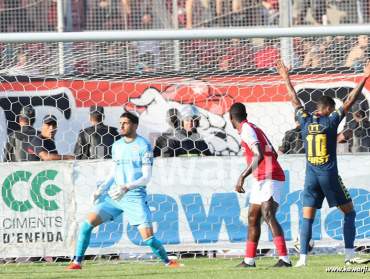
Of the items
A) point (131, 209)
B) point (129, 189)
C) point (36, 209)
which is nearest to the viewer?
point (129, 189)

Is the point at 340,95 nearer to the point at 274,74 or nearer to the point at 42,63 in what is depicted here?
the point at 274,74

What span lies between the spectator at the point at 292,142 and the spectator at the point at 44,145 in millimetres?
2947

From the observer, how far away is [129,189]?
11.8 metres

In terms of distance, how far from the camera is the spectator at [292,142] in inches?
556

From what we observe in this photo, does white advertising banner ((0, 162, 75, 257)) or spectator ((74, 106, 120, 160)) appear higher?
spectator ((74, 106, 120, 160))

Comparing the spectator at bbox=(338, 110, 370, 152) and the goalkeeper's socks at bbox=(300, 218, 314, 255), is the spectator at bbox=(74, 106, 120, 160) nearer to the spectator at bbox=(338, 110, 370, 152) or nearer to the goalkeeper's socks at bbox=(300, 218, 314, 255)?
the spectator at bbox=(338, 110, 370, 152)

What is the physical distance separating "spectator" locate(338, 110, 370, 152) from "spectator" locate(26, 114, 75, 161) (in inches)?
147

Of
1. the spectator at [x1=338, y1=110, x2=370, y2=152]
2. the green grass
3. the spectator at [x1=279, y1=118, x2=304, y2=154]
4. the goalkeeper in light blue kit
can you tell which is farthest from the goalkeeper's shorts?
the spectator at [x1=338, y1=110, x2=370, y2=152]

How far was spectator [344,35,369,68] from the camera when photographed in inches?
556

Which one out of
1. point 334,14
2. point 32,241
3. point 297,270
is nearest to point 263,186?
point 297,270

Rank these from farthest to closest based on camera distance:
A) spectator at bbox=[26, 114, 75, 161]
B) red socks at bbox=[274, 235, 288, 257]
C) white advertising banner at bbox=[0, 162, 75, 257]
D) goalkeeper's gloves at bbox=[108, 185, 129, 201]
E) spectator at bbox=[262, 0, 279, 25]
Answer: spectator at bbox=[262, 0, 279, 25], spectator at bbox=[26, 114, 75, 161], white advertising banner at bbox=[0, 162, 75, 257], goalkeeper's gloves at bbox=[108, 185, 129, 201], red socks at bbox=[274, 235, 288, 257]

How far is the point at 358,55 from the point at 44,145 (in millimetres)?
4255

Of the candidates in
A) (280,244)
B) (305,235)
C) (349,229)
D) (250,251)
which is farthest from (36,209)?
(349,229)

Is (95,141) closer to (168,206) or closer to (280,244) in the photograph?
(168,206)
